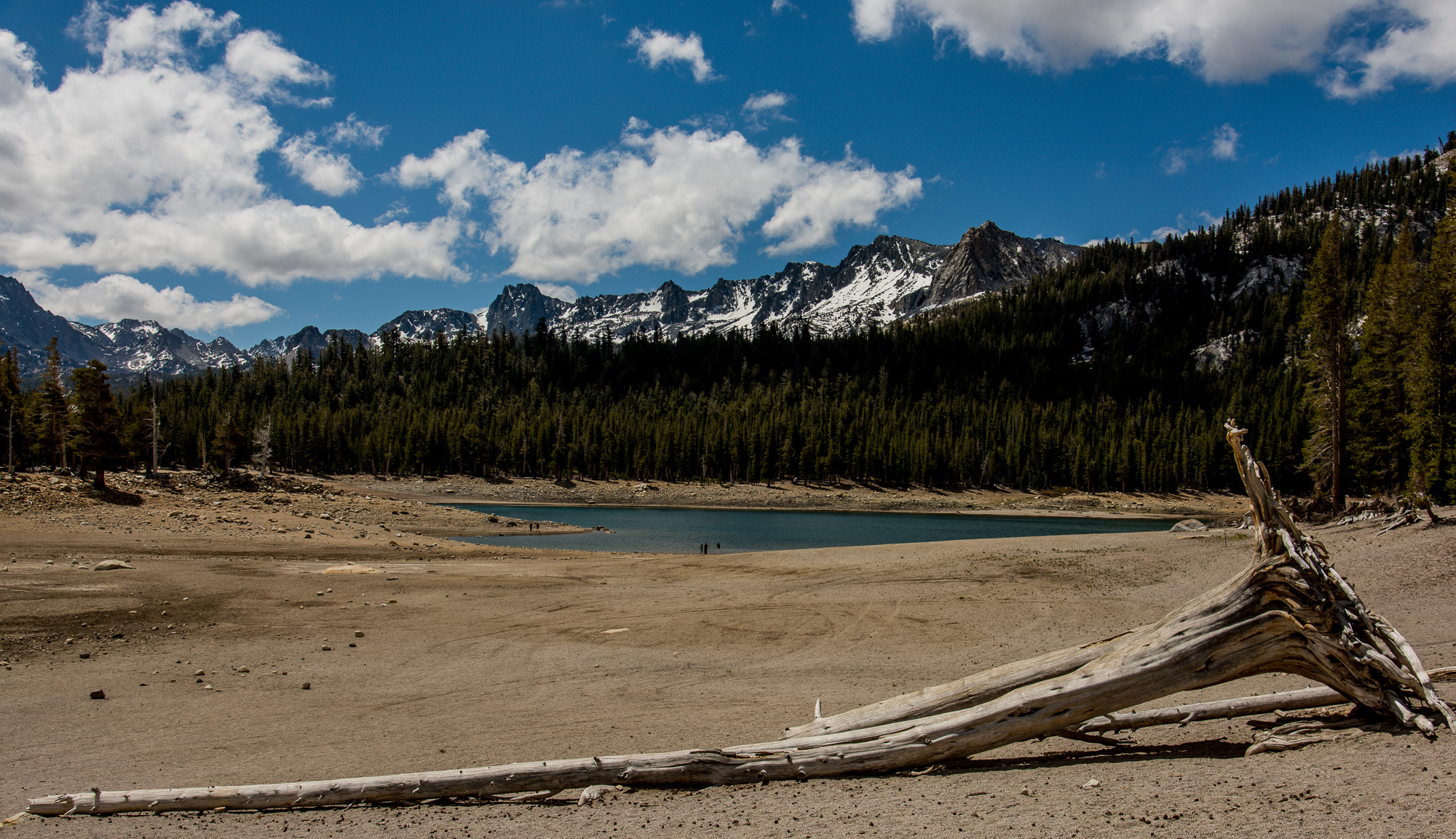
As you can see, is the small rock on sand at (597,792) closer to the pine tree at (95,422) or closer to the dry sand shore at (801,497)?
the pine tree at (95,422)

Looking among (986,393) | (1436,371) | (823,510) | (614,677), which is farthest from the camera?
(986,393)

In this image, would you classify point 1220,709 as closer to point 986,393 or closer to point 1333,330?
point 1333,330

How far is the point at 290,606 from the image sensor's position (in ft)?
53.8

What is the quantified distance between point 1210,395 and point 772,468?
331ft

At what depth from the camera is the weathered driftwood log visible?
6.71 m

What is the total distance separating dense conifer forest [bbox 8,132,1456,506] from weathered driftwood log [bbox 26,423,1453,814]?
1016 inches

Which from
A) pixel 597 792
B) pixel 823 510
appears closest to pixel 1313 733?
pixel 597 792

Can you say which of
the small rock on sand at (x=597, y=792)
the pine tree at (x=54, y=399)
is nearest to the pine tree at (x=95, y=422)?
the pine tree at (x=54, y=399)

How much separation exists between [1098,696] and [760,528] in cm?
5327

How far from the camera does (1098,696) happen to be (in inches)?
275

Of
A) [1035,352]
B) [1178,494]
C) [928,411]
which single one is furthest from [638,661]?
[1035,352]

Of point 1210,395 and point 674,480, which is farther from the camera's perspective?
point 1210,395

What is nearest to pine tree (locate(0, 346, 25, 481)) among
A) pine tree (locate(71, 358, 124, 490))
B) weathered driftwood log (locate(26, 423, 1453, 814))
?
pine tree (locate(71, 358, 124, 490))

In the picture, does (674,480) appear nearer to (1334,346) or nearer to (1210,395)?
(1334,346)
